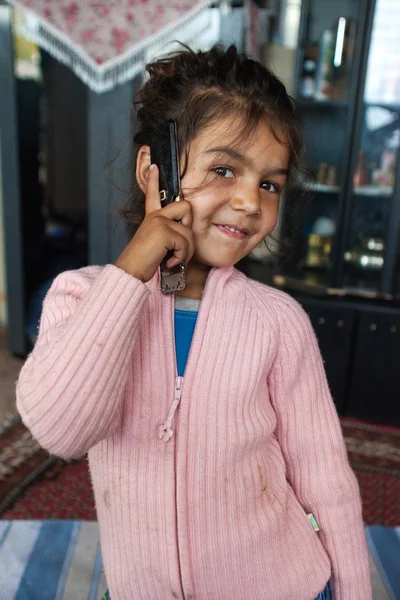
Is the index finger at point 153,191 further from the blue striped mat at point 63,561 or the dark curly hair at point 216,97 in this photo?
the blue striped mat at point 63,561

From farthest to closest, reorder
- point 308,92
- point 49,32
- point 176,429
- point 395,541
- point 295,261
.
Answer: point 295,261 < point 308,92 < point 49,32 < point 395,541 < point 176,429

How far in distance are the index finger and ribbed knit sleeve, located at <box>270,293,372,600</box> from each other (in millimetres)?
242

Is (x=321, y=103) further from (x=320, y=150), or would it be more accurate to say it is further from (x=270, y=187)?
(x=270, y=187)

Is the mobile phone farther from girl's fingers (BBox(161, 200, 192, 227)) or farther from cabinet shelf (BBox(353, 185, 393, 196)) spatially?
cabinet shelf (BBox(353, 185, 393, 196))

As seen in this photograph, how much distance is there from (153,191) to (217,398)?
0.31 metres

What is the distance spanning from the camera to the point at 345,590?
0.82 m

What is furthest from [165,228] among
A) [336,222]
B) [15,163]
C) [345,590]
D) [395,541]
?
[15,163]

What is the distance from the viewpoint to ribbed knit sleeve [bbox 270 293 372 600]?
81 cm

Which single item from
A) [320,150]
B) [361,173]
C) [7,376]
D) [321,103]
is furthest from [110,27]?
[7,376]

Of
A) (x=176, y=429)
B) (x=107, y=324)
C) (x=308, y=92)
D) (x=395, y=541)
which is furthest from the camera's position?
(x=308, y=92)

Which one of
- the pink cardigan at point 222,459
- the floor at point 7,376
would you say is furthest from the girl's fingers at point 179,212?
the floor at point 7,376

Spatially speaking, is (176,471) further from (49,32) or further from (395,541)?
(49,32)

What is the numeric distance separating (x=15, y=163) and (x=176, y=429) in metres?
2.42

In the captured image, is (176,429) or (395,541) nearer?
(176,429)
